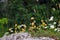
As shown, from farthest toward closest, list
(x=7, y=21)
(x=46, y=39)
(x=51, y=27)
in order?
1. (x=7, y=21)
2. (x=51, y=27)
3. (x=46, y=39)

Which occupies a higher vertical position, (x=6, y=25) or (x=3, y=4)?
(x=3, y=4)

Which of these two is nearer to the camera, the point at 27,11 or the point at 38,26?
the point at 38,26

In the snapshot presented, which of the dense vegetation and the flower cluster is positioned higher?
the dense vegetation

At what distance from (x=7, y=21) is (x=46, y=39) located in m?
1.71

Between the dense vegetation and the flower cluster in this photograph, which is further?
the dense vegetation

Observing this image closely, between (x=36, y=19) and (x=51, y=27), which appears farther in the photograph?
(x=36, y=19)

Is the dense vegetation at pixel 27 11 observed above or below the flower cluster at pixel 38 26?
above

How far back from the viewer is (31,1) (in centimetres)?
662

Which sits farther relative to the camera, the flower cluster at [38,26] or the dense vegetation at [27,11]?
the dense vegetation at [27,11]

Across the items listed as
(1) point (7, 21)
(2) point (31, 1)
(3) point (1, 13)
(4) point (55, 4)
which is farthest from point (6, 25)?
(4) point (55, 4)

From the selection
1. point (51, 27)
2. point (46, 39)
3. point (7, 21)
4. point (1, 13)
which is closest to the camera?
point (46, 39)

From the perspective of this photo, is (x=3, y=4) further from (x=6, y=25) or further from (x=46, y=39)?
(x=46, y=39)

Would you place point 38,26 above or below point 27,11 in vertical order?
below

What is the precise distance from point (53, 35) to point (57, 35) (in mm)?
93
